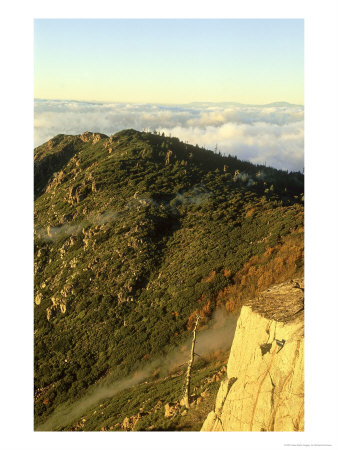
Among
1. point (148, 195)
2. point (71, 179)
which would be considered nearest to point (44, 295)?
point (148, 195)

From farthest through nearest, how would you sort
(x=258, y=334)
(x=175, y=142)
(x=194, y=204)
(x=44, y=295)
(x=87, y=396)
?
(x=175, y=142) < (x=194, y=204) < (x=44, y=295) < (x=87, y=396) < (x=258, y=334)

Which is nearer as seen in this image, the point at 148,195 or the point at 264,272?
the point at 264,272

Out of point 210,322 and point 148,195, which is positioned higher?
point 148,195

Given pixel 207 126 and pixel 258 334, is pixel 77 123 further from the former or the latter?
pixel 258 334

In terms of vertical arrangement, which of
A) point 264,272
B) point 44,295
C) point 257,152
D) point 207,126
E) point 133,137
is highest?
point 133,137

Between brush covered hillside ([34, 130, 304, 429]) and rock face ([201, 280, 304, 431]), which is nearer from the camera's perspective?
rock face ([201, 280, 304, 431])
